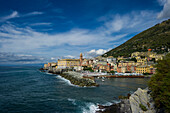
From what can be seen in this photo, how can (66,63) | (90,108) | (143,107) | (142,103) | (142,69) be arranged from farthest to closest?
1. (66,63)
2. (142,69)
3. (90,108)
4. (142,103)
5. (143,107)

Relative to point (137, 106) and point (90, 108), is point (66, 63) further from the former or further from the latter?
point (137, 106)

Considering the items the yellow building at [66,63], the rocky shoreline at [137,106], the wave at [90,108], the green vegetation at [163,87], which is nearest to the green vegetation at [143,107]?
the rocky shoreline at [137,106]

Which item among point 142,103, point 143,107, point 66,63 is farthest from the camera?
point 66,63

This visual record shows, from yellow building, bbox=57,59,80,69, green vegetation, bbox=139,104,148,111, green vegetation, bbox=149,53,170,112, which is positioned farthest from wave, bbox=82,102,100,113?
yellow building, bbox=57,59,80,69

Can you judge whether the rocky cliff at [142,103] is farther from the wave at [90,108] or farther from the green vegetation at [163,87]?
the wave at [90,108]

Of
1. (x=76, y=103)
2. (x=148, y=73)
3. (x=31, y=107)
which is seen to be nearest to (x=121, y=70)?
(x=148, y=73)

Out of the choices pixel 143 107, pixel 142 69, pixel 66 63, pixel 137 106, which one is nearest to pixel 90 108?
pixel 137 106

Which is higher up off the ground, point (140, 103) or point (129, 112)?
point (140, 103)

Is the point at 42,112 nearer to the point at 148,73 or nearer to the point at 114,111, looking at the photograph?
the point at 114,111

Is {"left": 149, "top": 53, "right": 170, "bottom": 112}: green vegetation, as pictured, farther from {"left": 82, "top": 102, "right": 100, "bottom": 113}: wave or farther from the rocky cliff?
{"left": 82, "top": 102, "right": 100, "bottom": 113}: wave

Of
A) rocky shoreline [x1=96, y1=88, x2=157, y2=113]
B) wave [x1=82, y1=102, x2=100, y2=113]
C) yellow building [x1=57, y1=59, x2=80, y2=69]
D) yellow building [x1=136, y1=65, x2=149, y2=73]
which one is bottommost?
wave [x1=82, y1=102, x2=100, y2=113]

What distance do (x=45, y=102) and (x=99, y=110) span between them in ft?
42.4

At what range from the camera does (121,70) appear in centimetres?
9288

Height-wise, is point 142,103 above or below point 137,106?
above
